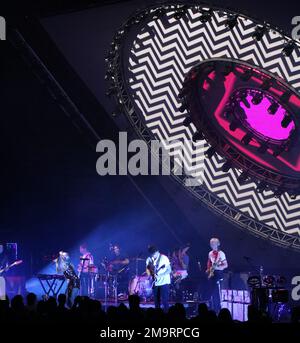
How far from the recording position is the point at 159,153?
17.1m

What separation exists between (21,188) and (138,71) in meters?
4.67

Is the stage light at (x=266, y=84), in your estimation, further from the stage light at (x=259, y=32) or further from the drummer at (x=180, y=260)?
the drummer at (x=180, y=260)

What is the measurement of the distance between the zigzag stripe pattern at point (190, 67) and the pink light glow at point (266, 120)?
87 cm

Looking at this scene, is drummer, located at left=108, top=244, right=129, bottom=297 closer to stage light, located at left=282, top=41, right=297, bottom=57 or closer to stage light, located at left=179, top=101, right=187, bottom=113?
stage light, located at left=179, top=101, right=187, bottom=113

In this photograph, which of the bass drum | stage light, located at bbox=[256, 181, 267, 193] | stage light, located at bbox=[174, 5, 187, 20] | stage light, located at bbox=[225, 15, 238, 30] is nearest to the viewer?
stage light, located at bbox=[225, 15, 238, 30]

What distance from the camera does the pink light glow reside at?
1558 centimetres

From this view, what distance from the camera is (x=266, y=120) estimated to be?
15.8 meters

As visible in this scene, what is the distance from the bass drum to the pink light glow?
16.7 feet

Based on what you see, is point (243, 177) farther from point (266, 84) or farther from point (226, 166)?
point (266, 84)

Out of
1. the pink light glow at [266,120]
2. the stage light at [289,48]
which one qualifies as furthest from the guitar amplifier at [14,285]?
the stage light at [289,48]

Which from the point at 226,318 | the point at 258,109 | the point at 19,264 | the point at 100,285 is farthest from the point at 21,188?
the point at 226,318

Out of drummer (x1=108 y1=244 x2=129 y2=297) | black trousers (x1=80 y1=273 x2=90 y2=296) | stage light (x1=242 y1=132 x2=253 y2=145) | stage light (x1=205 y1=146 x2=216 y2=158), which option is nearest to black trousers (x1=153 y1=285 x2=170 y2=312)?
drummer (x1=108 y1=244 x2=129 y2=297)
